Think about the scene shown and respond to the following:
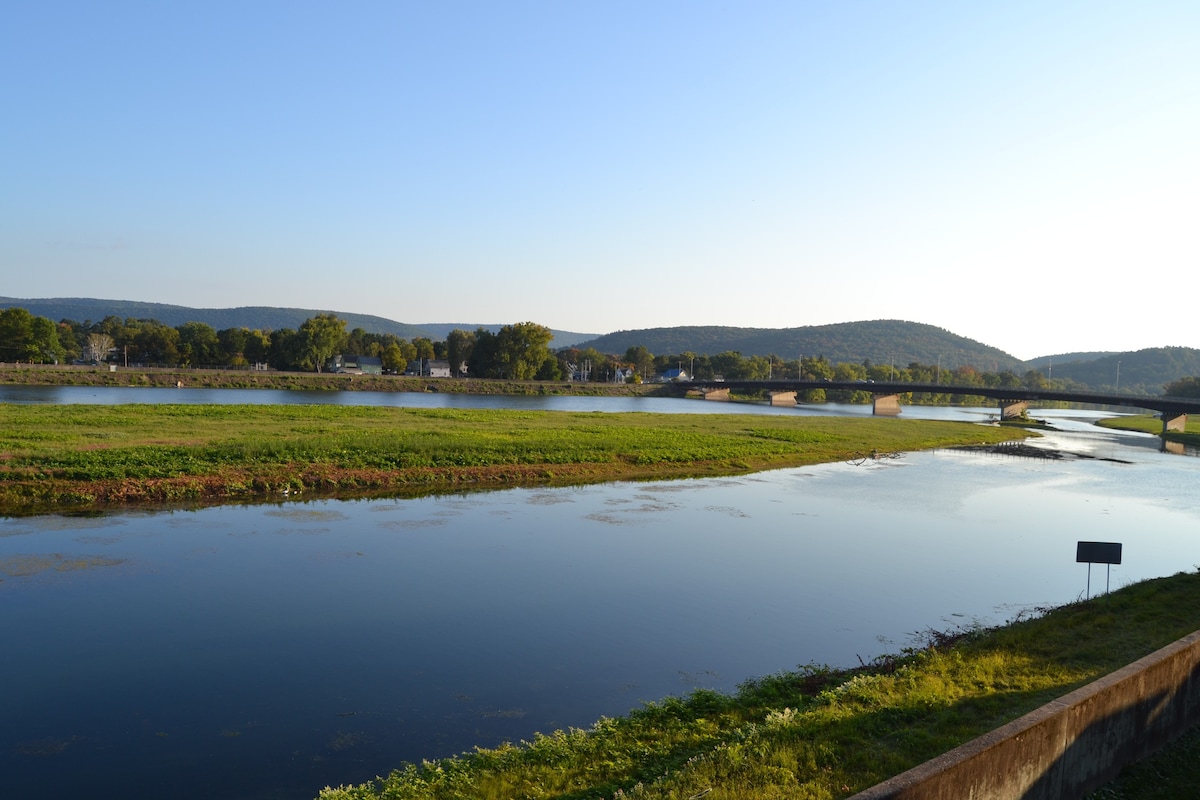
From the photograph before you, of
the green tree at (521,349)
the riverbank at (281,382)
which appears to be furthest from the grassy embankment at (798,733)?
the green tree at (521,349)

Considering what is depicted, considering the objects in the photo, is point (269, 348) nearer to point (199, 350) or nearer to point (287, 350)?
point (287, 350)

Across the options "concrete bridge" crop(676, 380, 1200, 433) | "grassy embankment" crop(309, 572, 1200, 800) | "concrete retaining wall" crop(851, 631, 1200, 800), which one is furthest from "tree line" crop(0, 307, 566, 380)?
"concrete retaining wall" crop(851, 631, 1200, 800)

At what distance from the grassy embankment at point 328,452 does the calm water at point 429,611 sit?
10.0ft

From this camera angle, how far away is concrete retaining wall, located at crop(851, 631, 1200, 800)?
22.3 ft

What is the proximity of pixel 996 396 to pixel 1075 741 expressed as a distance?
117 meters

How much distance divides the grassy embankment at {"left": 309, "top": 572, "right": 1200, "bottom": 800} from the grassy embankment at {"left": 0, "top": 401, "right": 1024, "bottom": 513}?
22.8 meters

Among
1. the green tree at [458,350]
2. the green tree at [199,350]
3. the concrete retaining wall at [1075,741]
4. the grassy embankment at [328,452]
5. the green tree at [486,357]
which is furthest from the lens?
the green tree at [458,350]

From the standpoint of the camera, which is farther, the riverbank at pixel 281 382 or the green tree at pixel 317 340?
the green tree at pixel 317 340

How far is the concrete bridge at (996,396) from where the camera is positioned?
323ft

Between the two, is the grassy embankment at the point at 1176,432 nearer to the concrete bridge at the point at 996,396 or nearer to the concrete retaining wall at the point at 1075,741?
the concrete bridge at the point at 996,396

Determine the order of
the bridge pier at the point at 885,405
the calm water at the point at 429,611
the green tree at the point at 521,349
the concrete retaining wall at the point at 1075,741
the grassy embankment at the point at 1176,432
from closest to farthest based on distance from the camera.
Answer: the concrete retaining wall at the point at 1075,741 → the calm water at the point at 429,611 → the grassy embankment at the point at 1176,432 → the bridge pier at the point at 885,405 → the green tree at the point at 521,349

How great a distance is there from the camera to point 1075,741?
819 cm

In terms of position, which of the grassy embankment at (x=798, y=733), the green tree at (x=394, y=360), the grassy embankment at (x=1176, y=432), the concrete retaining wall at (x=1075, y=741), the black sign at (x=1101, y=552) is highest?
the green tree at (x=394, y=360)

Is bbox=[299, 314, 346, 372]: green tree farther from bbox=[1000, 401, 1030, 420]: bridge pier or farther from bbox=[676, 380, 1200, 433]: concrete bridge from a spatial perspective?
bbox=[1000, 401, 1030, 420]: bridge pier
